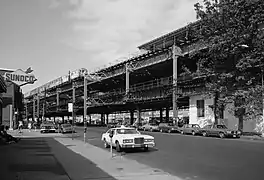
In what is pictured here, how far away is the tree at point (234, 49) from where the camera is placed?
115 feet

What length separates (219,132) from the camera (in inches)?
1332

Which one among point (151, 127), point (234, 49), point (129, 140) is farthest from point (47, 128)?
point (129, 140)

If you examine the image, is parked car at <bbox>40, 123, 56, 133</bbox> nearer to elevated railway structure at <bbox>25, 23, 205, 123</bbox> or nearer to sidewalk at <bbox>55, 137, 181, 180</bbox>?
elevated railway structure at <bbox>25, 23, 205, 123</bbox>

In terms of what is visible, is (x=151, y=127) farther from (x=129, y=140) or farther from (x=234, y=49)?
(x=129, y=140)

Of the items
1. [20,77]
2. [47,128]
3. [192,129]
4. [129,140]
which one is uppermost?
[20,77]

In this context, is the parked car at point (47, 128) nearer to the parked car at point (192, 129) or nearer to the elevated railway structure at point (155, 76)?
the elevated railway structure at point (155, 76)

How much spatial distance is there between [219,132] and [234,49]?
937 centimetres

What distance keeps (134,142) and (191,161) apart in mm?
4362

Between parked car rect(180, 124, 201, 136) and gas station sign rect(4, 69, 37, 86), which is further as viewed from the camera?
parked car rect(180, 124, 201, 136)

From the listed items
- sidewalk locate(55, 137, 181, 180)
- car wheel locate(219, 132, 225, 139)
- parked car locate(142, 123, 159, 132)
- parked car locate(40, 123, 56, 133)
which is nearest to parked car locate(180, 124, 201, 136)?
car wheel locate(219, 132, 225, 139)

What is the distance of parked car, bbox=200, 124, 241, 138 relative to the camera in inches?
1299

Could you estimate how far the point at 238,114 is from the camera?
3803cm

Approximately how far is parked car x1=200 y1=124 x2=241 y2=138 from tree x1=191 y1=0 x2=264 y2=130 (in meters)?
3.71

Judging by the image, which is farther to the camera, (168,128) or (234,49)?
(168,128)
